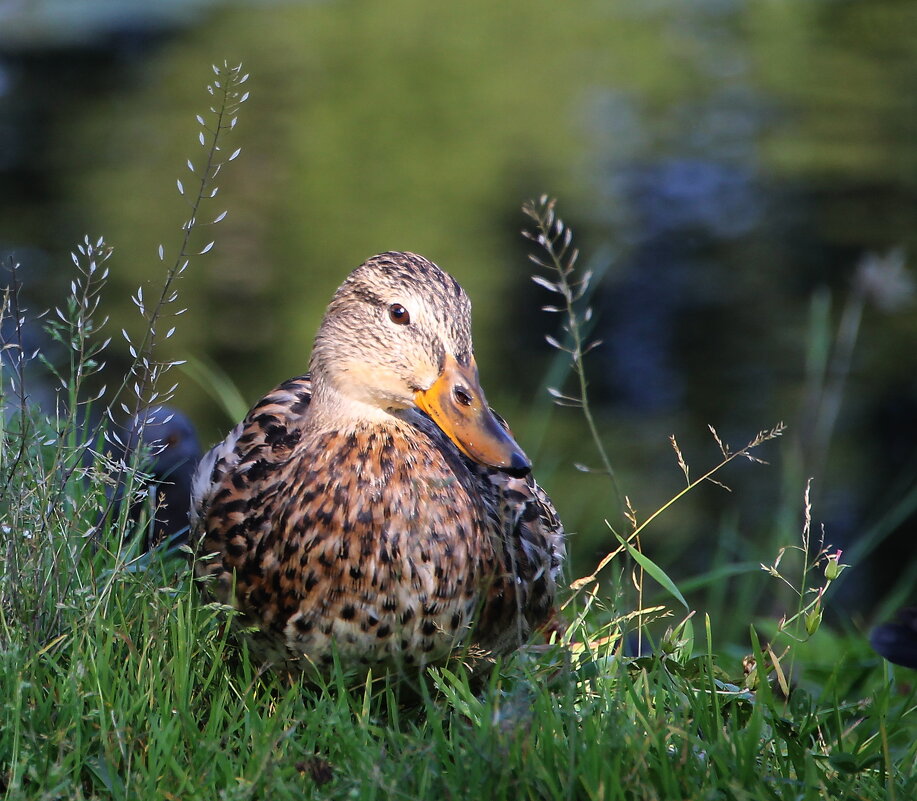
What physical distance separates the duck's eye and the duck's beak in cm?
13

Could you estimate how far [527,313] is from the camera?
879 cm

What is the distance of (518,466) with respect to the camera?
2.65 meters

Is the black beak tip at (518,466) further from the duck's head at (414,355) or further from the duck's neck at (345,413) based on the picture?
the duck's neck at (345,413)

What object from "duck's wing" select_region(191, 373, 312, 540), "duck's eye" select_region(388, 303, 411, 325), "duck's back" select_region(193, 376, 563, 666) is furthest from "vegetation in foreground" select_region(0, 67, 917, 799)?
"duck's eye" select_region(388, 303, 411, 325)

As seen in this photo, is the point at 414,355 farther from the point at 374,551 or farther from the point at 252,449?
the point at 252,449

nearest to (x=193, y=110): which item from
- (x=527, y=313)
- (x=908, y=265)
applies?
(x=527, y=313)

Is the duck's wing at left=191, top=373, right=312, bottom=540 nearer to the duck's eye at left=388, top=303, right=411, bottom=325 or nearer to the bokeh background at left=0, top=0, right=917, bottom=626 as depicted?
the duck's eye at left=388, top=303, right=411, bottom=325

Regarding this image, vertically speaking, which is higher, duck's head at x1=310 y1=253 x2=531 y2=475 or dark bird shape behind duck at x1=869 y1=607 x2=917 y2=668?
duck's head at x1=310 y1=253 x2=531 y2=475

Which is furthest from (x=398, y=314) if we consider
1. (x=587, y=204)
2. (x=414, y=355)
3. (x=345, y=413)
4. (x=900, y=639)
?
(x=587, y=204)

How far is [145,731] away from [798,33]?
1658 cm

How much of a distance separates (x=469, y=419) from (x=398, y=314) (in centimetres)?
31

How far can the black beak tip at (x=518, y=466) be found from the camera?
8.64 feet

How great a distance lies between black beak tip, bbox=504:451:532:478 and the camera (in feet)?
8.64

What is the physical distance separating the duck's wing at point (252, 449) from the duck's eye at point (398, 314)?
1.51 feet
